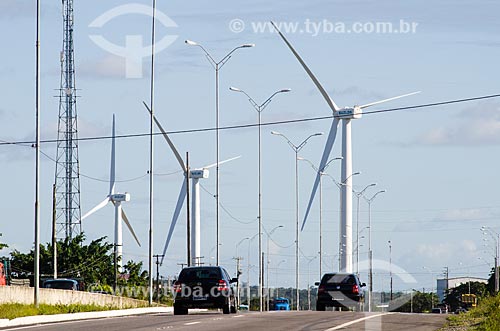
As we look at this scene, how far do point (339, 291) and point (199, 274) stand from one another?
48.6 ft

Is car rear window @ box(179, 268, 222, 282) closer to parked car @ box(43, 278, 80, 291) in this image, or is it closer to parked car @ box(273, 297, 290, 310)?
parked car @ box(43, 278, 80, 291)

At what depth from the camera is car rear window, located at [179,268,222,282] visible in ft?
133

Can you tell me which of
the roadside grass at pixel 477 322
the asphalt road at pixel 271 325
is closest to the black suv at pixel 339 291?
the roadside grass at pixel 477 322

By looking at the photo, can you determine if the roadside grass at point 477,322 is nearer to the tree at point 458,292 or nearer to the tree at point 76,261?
the tree at point 76,261

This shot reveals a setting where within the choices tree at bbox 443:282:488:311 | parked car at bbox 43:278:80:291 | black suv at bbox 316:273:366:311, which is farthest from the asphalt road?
tree at bbox 443:282:488:311

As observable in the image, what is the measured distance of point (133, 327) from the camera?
2914 centimetres

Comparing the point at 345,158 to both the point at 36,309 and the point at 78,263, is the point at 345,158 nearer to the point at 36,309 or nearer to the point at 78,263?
the point at 78,263

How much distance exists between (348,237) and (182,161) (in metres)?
13.9

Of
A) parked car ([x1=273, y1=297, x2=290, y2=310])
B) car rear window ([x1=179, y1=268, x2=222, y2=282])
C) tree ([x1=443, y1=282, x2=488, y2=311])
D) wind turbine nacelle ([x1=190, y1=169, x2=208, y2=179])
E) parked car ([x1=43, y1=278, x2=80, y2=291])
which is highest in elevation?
wind turbine nacelle ([x1=190, y1=169, x2=208, y2=179])

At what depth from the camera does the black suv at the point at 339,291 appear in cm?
5256

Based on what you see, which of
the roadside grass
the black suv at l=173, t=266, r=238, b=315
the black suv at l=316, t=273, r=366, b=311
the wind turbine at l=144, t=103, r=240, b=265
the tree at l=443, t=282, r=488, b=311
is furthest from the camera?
the tree at l=443, t=282, r=488, b=311

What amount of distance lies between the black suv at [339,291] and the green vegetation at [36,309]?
12.1 m

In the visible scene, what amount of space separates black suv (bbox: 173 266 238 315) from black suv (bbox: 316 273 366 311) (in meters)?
12.4

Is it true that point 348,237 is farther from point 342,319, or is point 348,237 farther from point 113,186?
point 342,319
